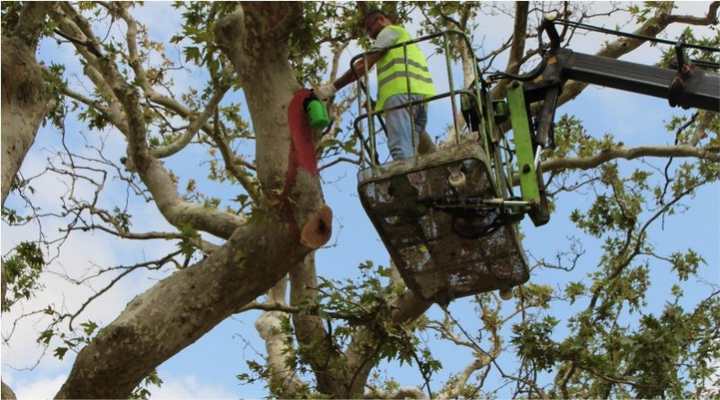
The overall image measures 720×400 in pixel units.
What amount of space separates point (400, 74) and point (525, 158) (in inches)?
40.8

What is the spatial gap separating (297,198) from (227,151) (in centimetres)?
250

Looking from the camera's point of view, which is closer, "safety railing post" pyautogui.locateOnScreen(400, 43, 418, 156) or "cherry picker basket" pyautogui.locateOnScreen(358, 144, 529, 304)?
"cherry picker basket" pyautogui.locateOnScreen(358, 144, 529, 304)

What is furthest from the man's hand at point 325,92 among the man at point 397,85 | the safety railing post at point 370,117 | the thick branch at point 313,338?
the thick branch at point 313,338

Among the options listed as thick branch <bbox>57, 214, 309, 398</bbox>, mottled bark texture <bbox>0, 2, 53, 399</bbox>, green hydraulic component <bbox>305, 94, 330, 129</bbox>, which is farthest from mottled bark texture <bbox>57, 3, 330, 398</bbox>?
mottled bark texture <bbox>0, 2, 53, 399</bbox>

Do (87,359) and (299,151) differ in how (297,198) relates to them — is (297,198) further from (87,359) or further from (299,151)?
(87,359)

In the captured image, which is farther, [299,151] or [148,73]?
[148,73]

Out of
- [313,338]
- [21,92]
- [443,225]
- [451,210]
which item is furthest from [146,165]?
[451,210]

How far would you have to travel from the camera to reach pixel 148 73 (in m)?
10.9

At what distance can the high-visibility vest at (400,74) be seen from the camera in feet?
21.3

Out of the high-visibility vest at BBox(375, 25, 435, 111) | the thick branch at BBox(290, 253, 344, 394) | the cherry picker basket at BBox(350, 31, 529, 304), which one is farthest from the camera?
the thick branch at BBox(290, 253, 344, 394)

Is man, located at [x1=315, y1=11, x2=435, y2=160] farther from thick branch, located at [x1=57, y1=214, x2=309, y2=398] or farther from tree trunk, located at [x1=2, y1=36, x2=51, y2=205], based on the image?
tree trunk, located at [x1=2, y1=36, x2=51, y2=205]

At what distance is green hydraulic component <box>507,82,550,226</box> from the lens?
6172 mm

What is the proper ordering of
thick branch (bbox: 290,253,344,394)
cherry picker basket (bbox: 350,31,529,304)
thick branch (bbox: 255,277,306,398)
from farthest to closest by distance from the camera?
1. thick branch (bbox: 255,277,306,398)
2. thick branch (bbox: 290,253,344,394)
3. cherry picker basket (bbox: 350,31,529,304)

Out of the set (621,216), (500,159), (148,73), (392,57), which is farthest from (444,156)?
(148,73)
